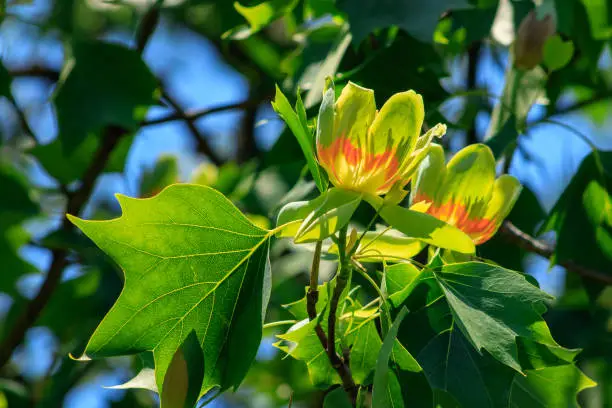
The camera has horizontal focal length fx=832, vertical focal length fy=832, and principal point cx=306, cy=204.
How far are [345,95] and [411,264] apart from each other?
0.27 m

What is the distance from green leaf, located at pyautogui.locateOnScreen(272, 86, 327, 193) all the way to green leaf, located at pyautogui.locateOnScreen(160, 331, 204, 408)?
11.0 inches

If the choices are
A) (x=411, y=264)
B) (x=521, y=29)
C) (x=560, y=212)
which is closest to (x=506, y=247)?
(x=560, y=212)

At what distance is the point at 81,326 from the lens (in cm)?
242

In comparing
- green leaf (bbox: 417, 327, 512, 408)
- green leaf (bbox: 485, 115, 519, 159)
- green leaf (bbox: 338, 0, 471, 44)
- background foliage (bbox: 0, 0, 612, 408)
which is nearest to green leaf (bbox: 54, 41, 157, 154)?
background foliage (bbox: 0, 0, 612, 408)

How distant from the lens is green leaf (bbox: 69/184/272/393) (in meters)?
1.10

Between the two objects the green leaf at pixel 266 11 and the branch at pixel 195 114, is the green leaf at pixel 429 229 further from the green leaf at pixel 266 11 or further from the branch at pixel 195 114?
the branch at pixel 195 114

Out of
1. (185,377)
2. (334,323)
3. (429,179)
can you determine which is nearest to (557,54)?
(429,179)

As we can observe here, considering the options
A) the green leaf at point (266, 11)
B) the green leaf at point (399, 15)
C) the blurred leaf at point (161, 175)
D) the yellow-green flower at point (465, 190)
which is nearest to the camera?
the yellow-green flower at point (465, 190)

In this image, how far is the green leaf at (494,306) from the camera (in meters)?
1.02

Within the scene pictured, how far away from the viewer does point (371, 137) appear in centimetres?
106

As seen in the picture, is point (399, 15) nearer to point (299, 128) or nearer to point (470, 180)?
point (470, 180)

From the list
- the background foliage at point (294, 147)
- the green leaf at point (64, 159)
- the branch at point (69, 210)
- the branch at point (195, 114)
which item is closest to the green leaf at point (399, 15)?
the background foliage at point (294, 147)

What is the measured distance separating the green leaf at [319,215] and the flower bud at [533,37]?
2.60 feet

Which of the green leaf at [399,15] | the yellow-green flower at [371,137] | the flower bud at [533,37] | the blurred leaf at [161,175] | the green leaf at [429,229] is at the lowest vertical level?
the blurred leaf at [161,175]
